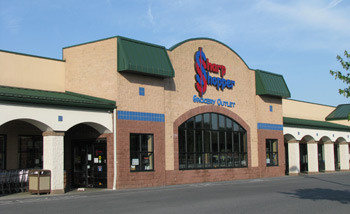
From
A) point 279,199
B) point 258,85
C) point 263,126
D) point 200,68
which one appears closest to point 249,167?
point 263,126

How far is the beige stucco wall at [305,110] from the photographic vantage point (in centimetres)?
4231

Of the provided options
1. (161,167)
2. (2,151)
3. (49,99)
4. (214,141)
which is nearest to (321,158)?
(214,141)

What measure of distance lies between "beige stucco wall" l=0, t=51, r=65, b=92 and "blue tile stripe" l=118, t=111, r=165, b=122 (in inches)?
169

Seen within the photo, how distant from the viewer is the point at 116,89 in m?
23.2

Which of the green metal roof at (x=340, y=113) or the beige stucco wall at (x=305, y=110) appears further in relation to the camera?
the green metal roof at (x=340, y=113)

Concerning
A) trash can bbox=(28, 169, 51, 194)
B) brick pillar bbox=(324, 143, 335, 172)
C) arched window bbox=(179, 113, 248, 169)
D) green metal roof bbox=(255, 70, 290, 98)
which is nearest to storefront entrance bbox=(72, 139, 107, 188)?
trash can bbox=(28, 169, 51, 194)

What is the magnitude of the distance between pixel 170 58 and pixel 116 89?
480 centimetres

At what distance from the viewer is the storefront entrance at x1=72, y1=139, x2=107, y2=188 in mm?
23438

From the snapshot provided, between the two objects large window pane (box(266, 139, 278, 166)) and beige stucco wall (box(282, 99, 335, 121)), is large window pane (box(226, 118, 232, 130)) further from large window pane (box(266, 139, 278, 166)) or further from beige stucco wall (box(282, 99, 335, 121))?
beige stucco wall (box(282, 99, 335, 121))

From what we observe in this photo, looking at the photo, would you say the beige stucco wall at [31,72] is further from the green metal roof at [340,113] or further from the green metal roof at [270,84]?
the green metal roof at [340,113]

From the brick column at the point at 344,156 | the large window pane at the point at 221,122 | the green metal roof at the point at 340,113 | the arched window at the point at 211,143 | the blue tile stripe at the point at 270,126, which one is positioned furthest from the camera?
the green metal roof at the point at 340,113

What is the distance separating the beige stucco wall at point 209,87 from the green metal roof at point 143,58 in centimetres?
136

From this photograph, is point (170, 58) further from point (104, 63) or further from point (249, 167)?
point (249, 167)

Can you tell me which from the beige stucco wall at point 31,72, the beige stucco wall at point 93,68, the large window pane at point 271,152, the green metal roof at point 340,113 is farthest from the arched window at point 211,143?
the green metal roof at point 340,113
